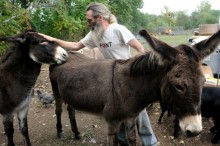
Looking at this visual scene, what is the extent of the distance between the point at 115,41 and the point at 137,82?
863mm

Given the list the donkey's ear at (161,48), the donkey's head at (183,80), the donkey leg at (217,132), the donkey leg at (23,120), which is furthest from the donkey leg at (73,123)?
the donkey's ear at (161,48)

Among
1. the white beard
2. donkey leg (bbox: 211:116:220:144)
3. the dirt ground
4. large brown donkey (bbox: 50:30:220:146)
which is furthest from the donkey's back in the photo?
donkey leg (bbox: 211:116:220:144)

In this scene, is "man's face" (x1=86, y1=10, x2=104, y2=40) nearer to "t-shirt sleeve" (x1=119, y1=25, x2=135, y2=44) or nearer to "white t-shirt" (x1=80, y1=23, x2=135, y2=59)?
"white t-shirt" (x1=80, y1=23, x2=135, y2=59)

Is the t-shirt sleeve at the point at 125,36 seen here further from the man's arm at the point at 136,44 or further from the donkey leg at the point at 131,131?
the donkey leg at the point at 131,131

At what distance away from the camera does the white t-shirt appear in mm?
3324

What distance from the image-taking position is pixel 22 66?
Result: 12.0 ft

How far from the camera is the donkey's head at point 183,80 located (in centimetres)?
208

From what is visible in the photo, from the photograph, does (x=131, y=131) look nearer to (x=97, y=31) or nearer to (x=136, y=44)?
(x=136, y=44)

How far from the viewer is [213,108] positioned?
4277 mm

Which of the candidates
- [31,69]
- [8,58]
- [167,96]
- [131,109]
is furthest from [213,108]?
[8,58]

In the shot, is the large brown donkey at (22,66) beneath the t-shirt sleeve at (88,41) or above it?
beneath

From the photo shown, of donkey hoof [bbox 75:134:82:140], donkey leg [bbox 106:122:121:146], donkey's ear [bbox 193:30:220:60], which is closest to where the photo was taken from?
donkey's ear [bbox 193:30:220:60]

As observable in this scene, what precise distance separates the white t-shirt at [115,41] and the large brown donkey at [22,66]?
1.83ft

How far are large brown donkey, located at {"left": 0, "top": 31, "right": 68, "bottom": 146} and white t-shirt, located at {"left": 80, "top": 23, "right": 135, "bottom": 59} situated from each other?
56 centimetres
